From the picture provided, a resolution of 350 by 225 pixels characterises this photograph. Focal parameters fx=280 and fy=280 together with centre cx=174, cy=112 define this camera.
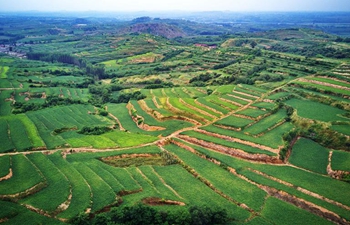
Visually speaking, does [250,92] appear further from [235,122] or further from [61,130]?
[61,130]

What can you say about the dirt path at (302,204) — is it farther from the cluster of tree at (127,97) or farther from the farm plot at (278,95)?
the cluster of tree at (127,97)

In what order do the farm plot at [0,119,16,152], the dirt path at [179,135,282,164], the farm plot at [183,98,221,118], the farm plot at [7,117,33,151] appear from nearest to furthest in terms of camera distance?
the dirt path at [179,135,282,164], the farm plot at [0,119,16,152], the farm plot at [7,117,33,151], the farm plot at [183,98,221,118]

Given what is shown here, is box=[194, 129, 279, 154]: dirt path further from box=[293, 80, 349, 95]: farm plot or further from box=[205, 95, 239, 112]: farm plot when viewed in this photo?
box=[293, 80, 349, 95]: farm plot

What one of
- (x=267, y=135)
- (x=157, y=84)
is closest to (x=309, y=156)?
(x=267, y=135)

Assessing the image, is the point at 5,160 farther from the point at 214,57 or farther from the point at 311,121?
the point at 214,57

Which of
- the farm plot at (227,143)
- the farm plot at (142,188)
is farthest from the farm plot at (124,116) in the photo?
the farm plot at (142,188)

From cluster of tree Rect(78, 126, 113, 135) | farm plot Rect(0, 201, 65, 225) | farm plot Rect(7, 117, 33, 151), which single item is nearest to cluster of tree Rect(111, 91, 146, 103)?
cluster of tree Rect(78, 126, 113, 135)
